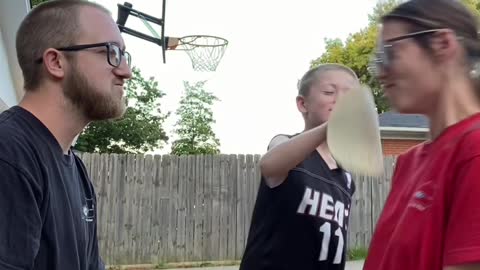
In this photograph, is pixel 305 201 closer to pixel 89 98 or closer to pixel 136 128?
pixel 89 98

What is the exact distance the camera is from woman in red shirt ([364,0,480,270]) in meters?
1.24

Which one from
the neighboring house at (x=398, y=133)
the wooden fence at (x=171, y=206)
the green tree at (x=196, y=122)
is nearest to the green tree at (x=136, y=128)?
the green tree at (x=196, y=122)

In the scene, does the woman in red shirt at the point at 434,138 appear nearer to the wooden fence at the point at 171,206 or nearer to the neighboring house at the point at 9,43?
the neighboring house at the point at 9,43

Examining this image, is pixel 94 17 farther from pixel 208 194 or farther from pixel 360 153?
pixel 208 194

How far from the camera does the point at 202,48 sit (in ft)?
29.7

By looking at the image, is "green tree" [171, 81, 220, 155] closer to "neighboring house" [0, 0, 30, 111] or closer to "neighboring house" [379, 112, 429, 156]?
"neighboring house" [379, 112, 429, 156]

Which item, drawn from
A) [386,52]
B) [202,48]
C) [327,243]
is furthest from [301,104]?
[202,48]

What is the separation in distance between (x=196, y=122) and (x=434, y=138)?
95.5 ft

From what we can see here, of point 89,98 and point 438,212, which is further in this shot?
point 89,98

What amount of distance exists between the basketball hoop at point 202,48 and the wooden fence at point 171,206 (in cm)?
239

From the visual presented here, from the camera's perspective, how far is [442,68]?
146 centimetres

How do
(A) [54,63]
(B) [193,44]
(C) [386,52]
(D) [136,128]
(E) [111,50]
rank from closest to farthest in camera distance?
(C) [386,52]
(A) [54,63]
(E) [111,50]
(B) [193,44]
(D) [136,128]

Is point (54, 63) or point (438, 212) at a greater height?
point (54, 63)

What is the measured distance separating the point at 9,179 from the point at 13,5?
6317 millimetres
